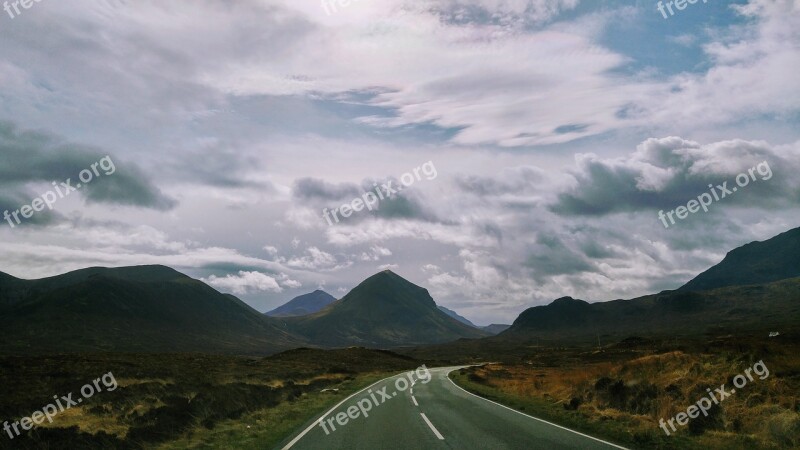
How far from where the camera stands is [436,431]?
1467 centimetres

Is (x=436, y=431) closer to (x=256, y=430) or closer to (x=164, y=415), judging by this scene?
(x=256, y=430)

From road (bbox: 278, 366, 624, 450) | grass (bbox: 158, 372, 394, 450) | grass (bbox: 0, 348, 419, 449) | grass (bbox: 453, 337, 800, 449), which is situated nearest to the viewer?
road (bbox: 278, 366, 624, 450)

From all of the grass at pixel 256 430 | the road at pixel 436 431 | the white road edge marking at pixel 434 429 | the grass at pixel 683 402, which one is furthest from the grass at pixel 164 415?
the grass at pixel 683 402

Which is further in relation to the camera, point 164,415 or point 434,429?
point 164,415

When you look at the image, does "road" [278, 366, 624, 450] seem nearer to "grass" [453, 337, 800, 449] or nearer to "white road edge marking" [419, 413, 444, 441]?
"white road edge marking" [419, 413, 444, 441]

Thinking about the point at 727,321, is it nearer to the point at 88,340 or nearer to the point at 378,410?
the point at 378,410

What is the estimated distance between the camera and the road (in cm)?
1263

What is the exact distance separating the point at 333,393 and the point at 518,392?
38.0 ft

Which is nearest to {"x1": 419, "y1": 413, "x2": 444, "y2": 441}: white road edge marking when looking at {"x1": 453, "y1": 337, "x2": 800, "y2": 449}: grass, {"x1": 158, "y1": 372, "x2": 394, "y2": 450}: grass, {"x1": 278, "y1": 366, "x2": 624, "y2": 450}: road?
{"x1": 278, "y1": 366, "x2": 624, "y2": 450}: road

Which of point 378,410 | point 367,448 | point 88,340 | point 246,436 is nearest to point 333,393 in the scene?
point 378,410

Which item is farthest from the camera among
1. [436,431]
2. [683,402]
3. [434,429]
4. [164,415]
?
[683,402]

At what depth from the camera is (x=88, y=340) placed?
195 meters

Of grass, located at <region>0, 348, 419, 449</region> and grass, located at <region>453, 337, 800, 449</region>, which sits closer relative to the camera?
grass, located at <region>453, 337, 800, 449</region>

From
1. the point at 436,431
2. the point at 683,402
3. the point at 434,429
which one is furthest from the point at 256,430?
the point at 683,402
